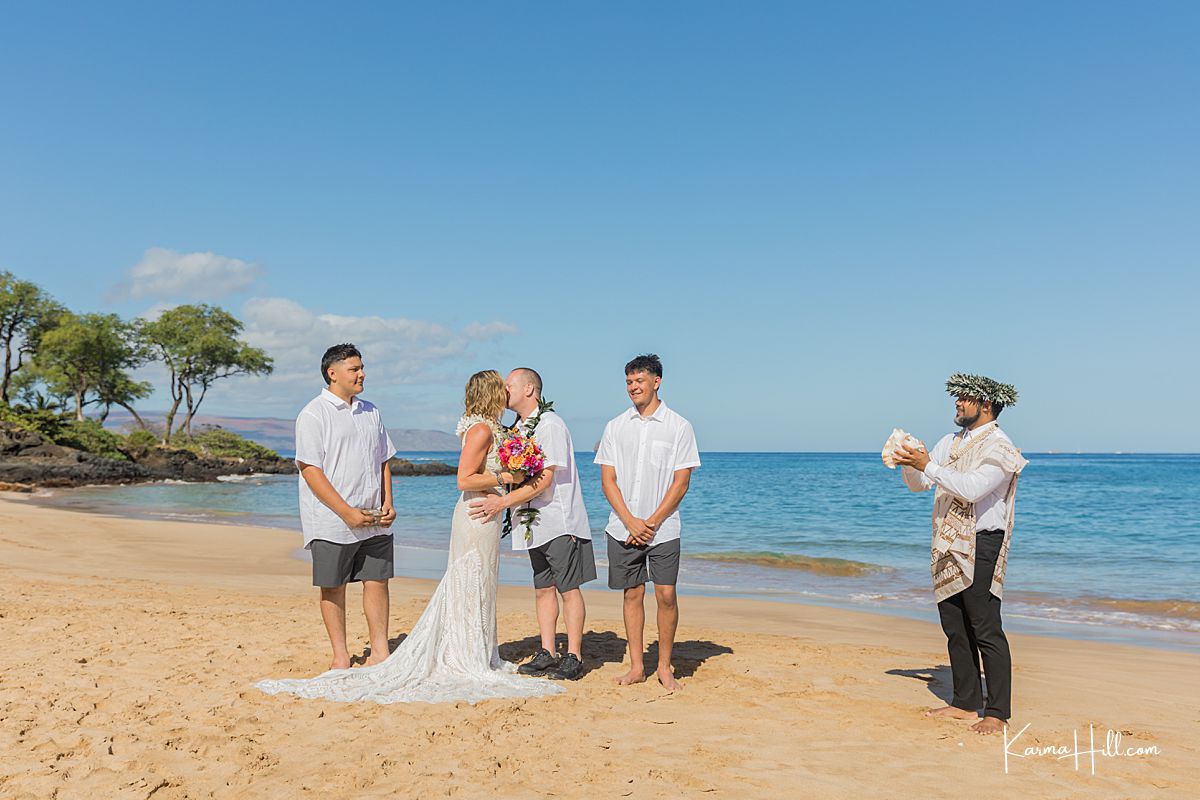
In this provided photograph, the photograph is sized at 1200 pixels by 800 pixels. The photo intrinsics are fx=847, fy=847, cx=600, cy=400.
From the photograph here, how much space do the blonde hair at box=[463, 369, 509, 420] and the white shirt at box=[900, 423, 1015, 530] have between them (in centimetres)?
260

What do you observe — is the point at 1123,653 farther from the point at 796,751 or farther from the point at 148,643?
the point at 148,643

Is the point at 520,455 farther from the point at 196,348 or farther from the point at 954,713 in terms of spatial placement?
the point at 196,348

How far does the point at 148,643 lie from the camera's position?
6629 millimetres

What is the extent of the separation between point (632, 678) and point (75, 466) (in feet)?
115

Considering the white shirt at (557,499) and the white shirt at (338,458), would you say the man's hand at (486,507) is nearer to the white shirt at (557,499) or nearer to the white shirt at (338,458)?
the white shirt at (557,499)

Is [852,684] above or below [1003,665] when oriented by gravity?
below

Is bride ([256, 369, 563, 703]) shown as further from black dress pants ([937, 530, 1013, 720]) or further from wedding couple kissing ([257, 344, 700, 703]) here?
black dress pants ([937, 530, 1013, 720])

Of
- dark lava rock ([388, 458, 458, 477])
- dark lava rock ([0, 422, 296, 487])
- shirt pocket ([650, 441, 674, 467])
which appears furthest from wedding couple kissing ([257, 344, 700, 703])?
dark lava rock ([388, 458, 458, 477])

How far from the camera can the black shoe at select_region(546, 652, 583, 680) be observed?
230 inches

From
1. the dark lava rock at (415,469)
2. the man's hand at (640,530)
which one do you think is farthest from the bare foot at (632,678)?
the dark lava rock at (415,469)

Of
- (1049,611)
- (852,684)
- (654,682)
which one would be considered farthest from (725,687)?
(1049,611)

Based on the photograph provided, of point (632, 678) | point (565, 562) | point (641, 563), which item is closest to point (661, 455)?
point (641, 563)

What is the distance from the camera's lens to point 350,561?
18.9 ft

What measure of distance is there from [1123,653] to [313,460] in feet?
24.6
